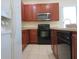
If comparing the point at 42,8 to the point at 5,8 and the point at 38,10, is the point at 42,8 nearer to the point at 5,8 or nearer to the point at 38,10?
the point at 38,10

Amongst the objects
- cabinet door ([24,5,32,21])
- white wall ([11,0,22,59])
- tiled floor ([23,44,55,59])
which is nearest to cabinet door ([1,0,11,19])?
white wall ([11,0,22,59])

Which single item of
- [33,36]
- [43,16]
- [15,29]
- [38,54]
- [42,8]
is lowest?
[38,54]

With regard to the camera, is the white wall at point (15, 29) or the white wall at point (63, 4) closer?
the white wall at point (15, 29)

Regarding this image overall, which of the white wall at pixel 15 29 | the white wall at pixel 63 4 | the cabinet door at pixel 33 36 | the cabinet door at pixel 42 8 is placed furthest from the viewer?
the white wall at pixel 63 4

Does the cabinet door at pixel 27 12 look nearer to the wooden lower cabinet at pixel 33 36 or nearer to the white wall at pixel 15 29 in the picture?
the wooden lower cabinet at pixel 33 36

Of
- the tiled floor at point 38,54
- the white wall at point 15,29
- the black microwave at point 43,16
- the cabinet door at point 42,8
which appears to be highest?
the cabinet door at point 42,8

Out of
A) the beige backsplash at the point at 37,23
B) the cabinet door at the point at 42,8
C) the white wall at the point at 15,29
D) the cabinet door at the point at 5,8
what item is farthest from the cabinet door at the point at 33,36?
the cabinet door at the point at 5,8

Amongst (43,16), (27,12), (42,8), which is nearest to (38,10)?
(42,8)

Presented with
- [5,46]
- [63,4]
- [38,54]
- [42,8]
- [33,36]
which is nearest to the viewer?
[5,46]

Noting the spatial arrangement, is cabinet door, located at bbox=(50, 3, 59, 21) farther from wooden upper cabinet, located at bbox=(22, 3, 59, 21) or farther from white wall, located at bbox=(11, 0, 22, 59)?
white wall, located at bbox=(11, 0, 22, 59)

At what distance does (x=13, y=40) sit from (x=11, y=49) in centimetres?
14

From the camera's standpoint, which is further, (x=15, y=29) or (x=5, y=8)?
(x=15, y=29)

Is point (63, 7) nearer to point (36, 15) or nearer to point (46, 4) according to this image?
point (46, 4)

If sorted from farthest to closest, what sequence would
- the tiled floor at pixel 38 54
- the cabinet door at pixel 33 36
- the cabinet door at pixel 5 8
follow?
1. the cabinet door at pixel 33 36
2. the tiled floor at pixel 38 54
3. the cabinet door at pixel 5 8
